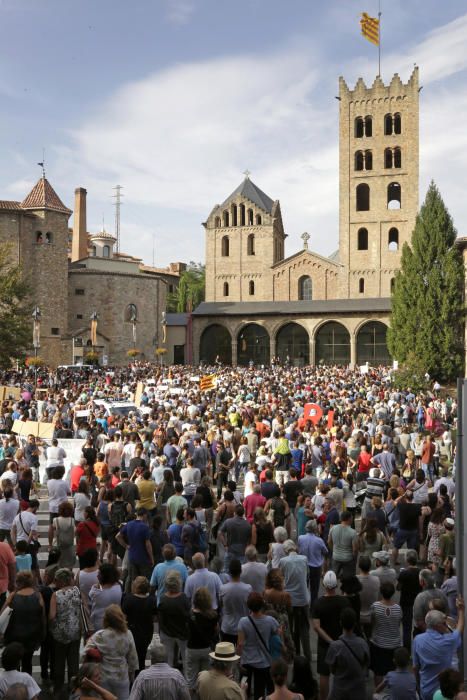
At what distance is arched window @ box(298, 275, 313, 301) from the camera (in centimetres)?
6072

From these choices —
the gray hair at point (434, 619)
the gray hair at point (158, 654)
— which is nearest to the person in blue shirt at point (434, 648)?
the gray hair at point (434, 619)

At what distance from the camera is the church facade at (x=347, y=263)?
56.6 m

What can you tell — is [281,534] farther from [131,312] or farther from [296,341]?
[131,312]

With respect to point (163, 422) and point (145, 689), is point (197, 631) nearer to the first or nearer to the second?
point (145, 689)

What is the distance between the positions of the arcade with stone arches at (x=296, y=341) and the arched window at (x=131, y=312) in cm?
559

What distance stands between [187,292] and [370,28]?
3695 centimetres

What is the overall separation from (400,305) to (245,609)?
4089 cm

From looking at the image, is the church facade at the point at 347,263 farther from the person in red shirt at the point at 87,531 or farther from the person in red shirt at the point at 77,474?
the person in red shirt at the point at 87,531

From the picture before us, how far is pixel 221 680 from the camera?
16.4 feet

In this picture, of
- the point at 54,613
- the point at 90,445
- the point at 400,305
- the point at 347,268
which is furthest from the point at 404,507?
the point at 347,268

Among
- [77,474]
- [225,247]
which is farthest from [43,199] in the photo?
[77,474]

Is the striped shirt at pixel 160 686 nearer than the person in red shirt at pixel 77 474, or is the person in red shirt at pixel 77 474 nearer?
the striped shirt at pixel 160 686

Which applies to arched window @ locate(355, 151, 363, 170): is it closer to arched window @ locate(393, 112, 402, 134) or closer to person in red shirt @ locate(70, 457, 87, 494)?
arched window @ locate(393, 112, 402, 134)

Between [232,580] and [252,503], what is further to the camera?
[252,503]
